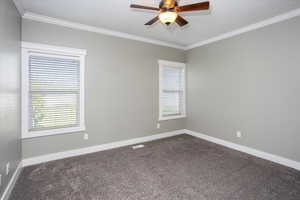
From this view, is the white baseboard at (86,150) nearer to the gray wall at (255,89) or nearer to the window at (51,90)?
Answer: the window at (51,90)

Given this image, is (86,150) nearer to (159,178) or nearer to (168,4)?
(159,178)

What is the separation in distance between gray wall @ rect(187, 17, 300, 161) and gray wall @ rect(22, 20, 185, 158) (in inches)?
52.0

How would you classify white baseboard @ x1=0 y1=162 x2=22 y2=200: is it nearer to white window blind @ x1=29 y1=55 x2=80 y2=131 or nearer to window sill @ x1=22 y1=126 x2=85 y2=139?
window sill @ x1=22 y1=126 x2=85 y2=139

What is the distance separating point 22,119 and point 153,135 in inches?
113

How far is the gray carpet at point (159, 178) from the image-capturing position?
78.3 inches

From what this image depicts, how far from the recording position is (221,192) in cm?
203

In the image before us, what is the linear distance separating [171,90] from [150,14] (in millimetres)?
2342

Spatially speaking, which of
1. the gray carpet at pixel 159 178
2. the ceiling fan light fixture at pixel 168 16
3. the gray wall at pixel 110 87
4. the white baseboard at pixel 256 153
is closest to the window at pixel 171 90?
the gray wall at pixel 110 87

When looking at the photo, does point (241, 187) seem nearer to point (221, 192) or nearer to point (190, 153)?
point (221, 192)

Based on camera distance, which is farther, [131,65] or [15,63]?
[131,65]

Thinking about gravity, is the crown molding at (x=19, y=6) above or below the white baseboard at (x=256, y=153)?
above

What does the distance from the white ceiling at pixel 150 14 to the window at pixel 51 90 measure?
26.2 inches

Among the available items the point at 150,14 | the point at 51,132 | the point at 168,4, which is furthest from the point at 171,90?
the point at 51,132

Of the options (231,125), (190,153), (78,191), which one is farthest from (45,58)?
(231,125)
